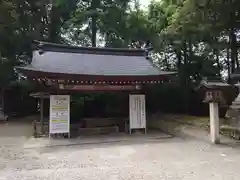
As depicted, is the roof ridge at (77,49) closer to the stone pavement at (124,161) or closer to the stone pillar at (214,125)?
the stone pavement at (124,161)

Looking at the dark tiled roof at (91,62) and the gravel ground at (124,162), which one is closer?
the gravel ground at (124,162)

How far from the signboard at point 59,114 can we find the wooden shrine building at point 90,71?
0.39 ft

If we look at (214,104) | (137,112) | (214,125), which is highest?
(214,104)

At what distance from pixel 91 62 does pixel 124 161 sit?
682 cm

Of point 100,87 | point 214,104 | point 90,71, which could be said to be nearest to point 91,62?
point 90,71

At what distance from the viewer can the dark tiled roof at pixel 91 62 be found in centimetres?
1135

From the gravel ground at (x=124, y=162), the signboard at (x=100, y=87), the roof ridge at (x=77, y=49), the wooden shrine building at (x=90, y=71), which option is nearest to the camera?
the gravel ground at (x=124, y=162)

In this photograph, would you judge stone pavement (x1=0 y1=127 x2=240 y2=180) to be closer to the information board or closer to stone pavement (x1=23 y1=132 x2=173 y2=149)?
stone pavement (x1=23 y1=132 x2=173 y2=149)

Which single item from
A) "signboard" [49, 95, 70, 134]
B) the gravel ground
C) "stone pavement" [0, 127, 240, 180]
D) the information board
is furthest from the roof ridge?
the gravel ground

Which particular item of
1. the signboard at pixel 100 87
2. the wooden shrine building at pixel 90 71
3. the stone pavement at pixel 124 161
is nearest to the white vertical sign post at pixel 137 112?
the wooden shrine building at pixel 90 71

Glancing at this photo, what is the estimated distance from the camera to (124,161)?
6.78 meters

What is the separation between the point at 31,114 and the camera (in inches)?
789

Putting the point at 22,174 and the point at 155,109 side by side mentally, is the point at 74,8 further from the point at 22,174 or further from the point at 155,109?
the point at 22,174

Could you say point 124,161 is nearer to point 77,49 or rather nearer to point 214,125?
point 214,125
